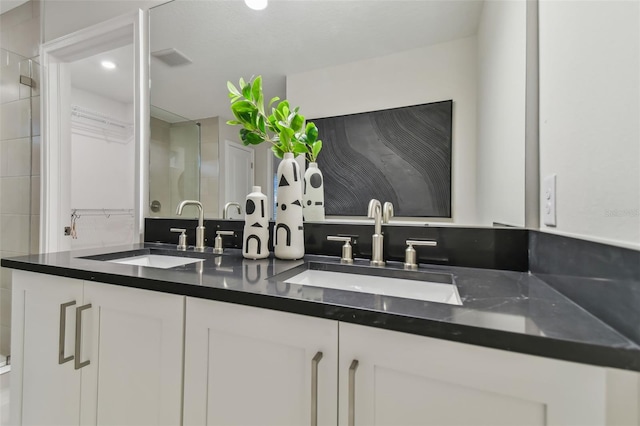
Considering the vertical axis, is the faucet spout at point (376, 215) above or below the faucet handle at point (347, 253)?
above

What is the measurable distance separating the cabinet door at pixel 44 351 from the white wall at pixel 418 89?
41.8 inches

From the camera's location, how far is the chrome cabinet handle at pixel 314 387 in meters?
0.53

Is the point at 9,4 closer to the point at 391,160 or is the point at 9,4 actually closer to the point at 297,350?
the point at 391,160

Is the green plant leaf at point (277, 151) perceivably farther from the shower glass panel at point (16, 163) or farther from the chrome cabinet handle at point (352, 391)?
the shower glass panel at point (16, 163)

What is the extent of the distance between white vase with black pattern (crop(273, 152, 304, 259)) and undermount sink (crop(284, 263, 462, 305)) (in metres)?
0.10

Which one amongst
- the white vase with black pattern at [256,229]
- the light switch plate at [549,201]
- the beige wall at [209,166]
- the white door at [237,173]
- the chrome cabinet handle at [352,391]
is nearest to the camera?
the chrome cabinet handle at [352,391]

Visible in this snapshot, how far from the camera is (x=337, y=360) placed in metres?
0.53

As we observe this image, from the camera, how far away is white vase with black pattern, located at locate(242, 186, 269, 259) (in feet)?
3.40

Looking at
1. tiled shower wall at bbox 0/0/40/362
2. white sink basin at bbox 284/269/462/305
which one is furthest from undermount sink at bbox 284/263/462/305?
tiled shower wall at bbox 0/0/40/362

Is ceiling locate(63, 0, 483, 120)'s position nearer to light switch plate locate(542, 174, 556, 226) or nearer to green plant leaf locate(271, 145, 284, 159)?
green plant leaf locate(271, 145, 284, 159)

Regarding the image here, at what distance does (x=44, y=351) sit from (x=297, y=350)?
88cm

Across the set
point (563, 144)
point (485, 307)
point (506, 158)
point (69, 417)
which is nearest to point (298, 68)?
point (506, 158)

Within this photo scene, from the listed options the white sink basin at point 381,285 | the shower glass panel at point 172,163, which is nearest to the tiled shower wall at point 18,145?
the shower glass panel at point 172,163

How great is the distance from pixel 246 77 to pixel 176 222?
2.62 ft
